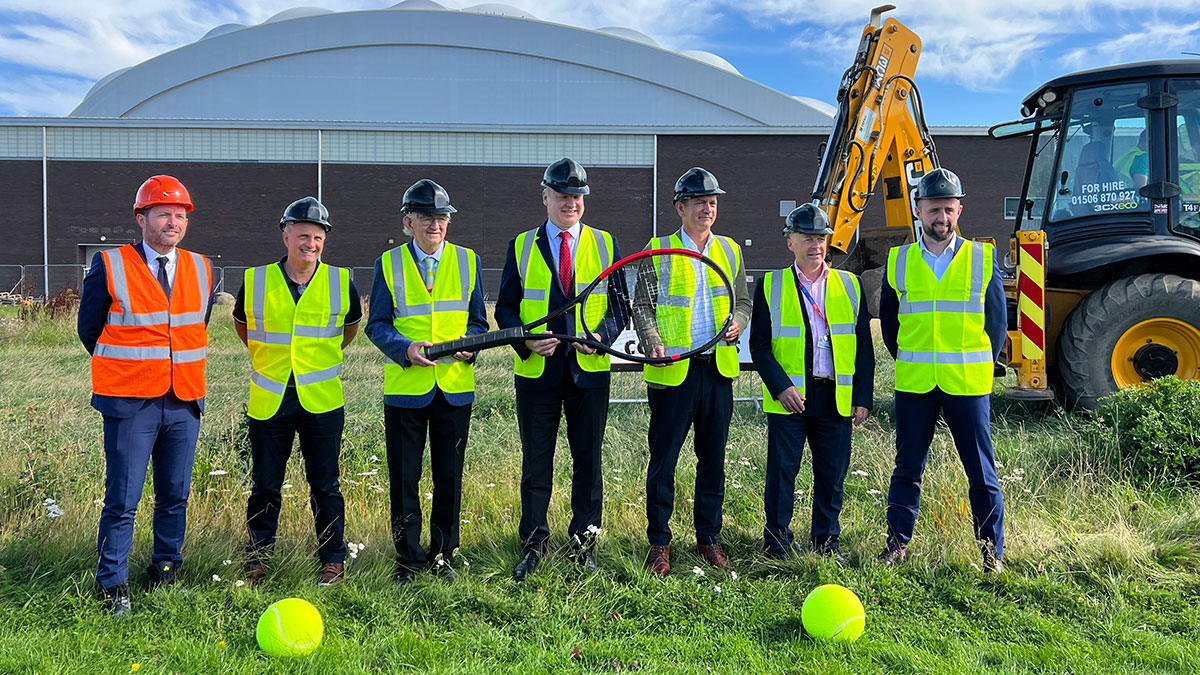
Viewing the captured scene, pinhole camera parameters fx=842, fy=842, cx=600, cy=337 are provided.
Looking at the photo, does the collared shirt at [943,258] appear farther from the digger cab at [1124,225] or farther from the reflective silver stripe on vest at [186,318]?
the reflective silver stripe on vest at [186,318]

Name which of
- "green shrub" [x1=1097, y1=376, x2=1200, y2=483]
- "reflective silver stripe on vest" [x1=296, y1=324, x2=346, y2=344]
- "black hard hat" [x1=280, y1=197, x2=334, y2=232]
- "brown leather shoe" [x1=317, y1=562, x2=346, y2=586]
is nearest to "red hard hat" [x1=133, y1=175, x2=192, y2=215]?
"black hard hat" [x1=280, y1=197, x2=334, y2=232]

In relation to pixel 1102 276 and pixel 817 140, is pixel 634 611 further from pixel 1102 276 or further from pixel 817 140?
pixel 817 140

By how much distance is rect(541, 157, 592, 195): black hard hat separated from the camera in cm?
454

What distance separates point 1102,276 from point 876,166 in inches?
114

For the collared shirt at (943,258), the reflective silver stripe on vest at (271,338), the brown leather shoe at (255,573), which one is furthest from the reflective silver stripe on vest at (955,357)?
the brown leather shoe at (255,573)

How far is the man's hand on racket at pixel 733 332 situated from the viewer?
4.48 meters

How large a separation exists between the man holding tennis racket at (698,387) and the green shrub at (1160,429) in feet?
10.7

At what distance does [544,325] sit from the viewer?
4.57m

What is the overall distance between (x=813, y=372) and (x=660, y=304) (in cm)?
96

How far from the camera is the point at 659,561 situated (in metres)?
4.61

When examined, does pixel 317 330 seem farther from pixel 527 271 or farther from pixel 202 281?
pixel 527 271

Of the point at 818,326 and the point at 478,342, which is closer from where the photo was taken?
the point at 478,342

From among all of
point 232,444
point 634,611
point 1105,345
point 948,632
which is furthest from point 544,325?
point 1105,345

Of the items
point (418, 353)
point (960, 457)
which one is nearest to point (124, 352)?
point (418, 353)
